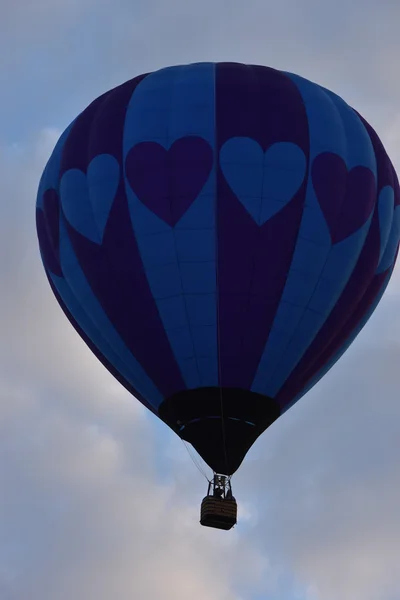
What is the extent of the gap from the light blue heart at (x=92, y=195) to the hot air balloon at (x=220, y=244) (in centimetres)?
2

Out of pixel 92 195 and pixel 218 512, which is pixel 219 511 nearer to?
pixel 218 512

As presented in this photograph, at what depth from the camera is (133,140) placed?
3269 cm

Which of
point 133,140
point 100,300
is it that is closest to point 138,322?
point 100,300

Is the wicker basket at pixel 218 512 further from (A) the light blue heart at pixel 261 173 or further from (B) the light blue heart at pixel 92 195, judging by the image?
(B) the light blue heart at pixel 92 195

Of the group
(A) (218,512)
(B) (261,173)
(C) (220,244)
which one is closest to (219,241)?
(C) (220,244)

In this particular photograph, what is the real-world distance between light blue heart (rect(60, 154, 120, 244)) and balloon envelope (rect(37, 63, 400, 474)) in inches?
0.8

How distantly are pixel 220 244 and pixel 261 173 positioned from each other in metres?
1.31

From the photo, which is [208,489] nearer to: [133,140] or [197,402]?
[197,402]

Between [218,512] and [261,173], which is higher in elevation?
[261,173]

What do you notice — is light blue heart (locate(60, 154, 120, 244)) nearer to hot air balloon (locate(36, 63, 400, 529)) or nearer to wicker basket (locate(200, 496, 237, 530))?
hot air balloon (locate(36, 63, 400, 529))

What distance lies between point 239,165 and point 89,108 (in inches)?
120

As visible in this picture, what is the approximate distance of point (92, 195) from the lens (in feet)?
108

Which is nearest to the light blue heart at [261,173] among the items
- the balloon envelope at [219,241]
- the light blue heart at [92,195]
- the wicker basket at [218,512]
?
the balloon envelope at [219,241]

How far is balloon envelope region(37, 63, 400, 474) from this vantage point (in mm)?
31875
